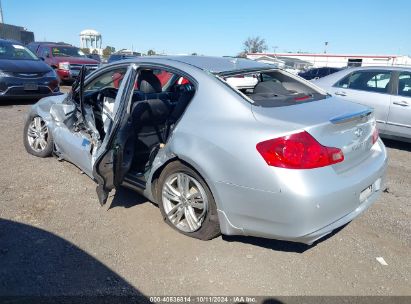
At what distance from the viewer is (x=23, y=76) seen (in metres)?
8.91

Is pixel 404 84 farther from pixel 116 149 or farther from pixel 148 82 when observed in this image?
pixel 116 149

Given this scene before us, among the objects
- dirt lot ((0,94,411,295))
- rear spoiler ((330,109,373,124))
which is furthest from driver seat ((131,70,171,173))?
rear spoiler ((330,109,373,124))

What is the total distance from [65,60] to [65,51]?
1.40 metres

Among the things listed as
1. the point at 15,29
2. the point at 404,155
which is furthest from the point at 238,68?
the point at 15,29

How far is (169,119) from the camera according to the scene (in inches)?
149

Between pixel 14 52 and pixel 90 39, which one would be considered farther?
pixel 90 39

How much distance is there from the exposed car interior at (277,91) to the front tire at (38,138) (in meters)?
2.94

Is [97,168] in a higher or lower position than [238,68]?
lower

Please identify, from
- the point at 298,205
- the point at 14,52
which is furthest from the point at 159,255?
the point at 14,52

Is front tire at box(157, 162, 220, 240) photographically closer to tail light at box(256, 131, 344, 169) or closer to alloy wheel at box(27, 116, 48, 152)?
tail light at box(256, 131, 344, 169)

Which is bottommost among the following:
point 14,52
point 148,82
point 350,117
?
point 350,117

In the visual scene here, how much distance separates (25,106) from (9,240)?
7.22 m

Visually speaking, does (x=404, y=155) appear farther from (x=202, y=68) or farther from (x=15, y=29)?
(x=15, y=29)

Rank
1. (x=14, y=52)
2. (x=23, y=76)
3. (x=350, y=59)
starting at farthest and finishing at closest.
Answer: (x=350, y=59) → (x=14, y=52) → (x=23, y=76)
